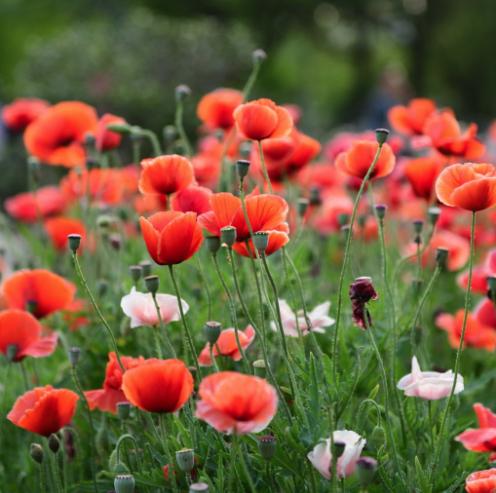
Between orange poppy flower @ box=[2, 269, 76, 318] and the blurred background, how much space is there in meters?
6.32

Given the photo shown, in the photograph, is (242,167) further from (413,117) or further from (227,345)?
(413,117)

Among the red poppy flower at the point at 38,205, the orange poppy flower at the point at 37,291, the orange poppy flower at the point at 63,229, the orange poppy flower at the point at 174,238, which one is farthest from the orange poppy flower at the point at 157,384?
the red poppy flower at the point at 38,205

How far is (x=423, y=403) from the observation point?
1906mm

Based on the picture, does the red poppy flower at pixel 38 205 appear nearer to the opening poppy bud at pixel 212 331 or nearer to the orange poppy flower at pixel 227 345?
the orange poppy flower at pixel 227 345

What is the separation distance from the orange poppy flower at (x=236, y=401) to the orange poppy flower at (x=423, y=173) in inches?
50.7

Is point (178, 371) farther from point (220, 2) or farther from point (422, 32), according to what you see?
point (220, 2)

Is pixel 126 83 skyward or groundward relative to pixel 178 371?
groundward

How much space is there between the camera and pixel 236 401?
1.19 metres

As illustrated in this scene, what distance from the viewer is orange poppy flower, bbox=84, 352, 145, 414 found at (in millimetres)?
1692

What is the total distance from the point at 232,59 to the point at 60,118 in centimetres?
813

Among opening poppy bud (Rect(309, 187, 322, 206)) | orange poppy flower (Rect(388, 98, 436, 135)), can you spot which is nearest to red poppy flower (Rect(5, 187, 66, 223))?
opening poppy bud (Rect(309, 187, 322, 206))

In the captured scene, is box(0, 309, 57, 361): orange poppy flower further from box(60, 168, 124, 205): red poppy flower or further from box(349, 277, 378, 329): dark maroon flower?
box(60, 168, 124, 205): red poppy flower

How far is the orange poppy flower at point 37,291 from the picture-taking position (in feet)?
6.80

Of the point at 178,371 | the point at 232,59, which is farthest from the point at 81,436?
the point at 232,59
